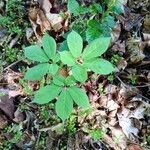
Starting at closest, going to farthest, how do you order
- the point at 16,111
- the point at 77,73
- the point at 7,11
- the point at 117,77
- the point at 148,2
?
the point at 77,73 → the point at 16,111 → the point at 117,77 → the point at 7,11 → the point at 148,2

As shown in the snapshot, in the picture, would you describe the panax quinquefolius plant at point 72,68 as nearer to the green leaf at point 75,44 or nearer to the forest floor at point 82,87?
the green leaf at point 75,44

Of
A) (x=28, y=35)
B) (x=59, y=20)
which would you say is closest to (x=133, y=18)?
(x=59, y=20)

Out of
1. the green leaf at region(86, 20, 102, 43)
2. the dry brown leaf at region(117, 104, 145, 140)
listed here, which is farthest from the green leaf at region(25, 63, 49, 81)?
the dry brown leaf at region(117, 104, 145, 140)

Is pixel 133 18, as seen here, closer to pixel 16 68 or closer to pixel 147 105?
pixel 147 105

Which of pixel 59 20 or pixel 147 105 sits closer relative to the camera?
pixel 147 105

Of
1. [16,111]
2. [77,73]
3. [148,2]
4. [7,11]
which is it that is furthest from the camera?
[148,2]

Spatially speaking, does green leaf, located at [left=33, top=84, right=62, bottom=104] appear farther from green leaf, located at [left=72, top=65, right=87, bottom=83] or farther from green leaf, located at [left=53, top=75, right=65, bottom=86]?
green leaf, located at [left=72, top=65, right=87, bottom=83]

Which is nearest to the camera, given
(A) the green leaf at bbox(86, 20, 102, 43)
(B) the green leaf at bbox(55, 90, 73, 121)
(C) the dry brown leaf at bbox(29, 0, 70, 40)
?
(B) the green leaf at bbox(55, 90, 73, 121)

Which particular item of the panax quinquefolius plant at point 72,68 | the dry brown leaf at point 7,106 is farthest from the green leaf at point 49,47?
the dry brown leaf at point 7,106
